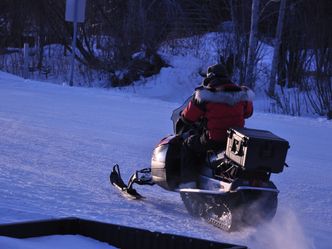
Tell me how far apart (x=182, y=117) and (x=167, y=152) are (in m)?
0.37

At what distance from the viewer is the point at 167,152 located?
579 centimetres

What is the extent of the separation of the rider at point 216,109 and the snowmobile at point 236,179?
0.12 m

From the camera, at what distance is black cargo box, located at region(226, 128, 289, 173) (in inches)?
188

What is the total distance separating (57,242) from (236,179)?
179 centimetres

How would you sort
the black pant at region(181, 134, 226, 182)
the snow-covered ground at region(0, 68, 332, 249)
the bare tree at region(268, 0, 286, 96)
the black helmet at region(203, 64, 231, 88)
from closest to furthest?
the snow-covered ground at region(0, 68, 332, 249), the black helmet at region(203, 64, 231, 88), the black pant at region(181, 134, 226, 182), the bare tree at region(268, 0, 286, 96)

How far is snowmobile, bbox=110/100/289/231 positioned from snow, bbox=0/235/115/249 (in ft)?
5.05

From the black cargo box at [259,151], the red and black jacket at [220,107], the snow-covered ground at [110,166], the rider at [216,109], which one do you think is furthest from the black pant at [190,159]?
the black cargo box at [259,151]

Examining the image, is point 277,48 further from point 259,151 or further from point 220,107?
point 259,151

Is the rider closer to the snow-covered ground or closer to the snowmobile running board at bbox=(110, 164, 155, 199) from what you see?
the snow-covered ground

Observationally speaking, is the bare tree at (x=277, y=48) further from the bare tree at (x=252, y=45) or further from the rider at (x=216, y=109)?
the rider at (x=216, y=109)

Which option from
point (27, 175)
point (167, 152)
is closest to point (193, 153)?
point (167, 152)

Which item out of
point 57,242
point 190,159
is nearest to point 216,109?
point 190,159

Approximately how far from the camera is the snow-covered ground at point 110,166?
5191mm

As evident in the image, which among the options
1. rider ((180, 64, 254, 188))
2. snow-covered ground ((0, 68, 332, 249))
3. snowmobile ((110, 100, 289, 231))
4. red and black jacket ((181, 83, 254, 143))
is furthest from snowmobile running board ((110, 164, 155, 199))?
red and black jacket ((181, 83, 254, 143))
